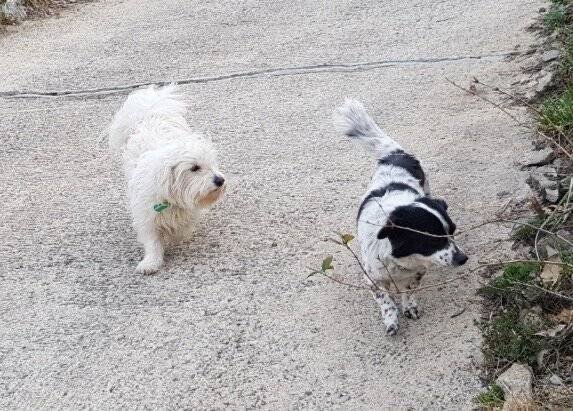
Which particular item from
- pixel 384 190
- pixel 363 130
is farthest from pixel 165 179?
pixel 384 190

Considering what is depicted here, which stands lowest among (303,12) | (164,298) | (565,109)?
(303,12)

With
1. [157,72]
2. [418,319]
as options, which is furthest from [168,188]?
[157,72]

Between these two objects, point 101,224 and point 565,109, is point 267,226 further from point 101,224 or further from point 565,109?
point 565,109

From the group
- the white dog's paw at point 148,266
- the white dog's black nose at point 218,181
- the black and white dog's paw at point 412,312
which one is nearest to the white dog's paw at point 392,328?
the black and white dog's paw at point 412,312

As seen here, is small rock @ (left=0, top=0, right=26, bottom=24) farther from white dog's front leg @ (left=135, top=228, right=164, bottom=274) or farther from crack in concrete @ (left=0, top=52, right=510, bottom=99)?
white dog's front leg @ (left=135, top=228, right=164, bottom=274)

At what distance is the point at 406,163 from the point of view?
17.1 feet

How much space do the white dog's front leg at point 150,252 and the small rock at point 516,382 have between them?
263 centimetres

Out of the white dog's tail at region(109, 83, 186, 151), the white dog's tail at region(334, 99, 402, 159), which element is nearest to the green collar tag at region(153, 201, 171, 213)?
the white dog's tail at region(109, 83, 186, 151)

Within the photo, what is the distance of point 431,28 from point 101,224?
5.19 meters

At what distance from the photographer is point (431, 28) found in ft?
31.6

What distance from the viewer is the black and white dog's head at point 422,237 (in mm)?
4207

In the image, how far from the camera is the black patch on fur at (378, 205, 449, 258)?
422 centimetres

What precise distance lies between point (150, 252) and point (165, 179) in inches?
22.3

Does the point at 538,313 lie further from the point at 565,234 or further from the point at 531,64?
the point at 531,64
